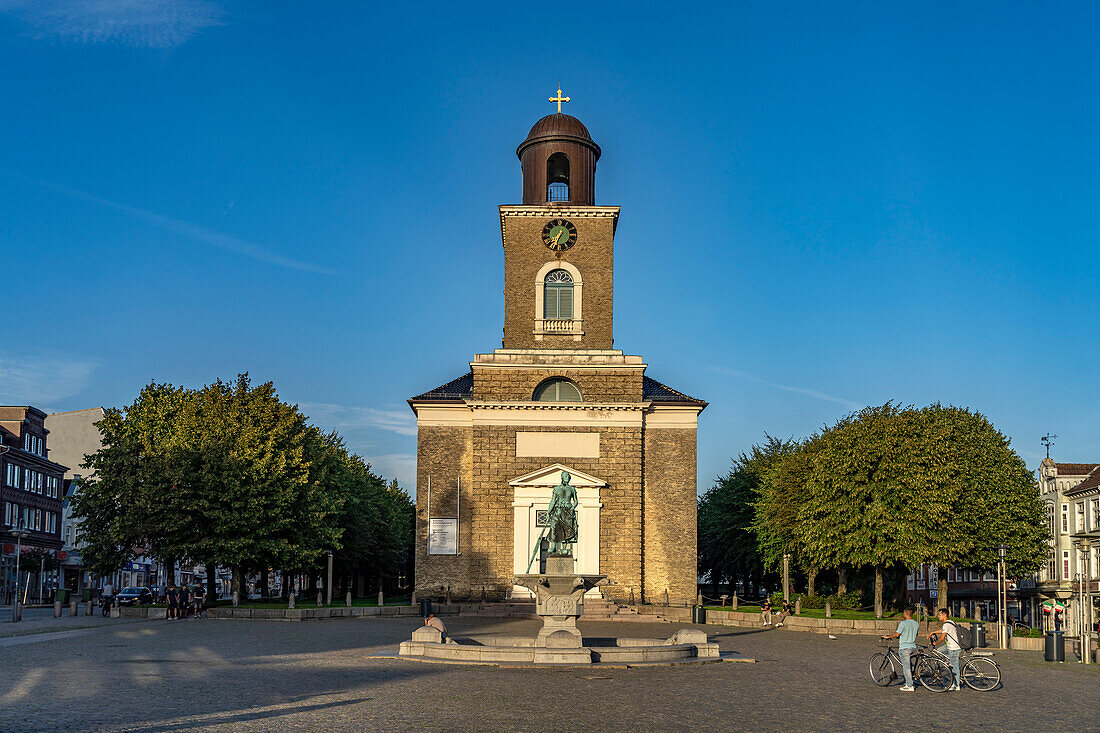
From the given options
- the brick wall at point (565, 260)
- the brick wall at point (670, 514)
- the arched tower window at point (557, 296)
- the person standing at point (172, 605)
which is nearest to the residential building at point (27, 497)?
the person standing at point (172, 605)

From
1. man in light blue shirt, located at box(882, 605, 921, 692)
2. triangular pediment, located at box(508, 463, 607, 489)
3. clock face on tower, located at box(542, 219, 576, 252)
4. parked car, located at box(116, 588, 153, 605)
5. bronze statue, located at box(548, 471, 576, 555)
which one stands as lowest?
parked car, located at box(116, 588, 153, 605)

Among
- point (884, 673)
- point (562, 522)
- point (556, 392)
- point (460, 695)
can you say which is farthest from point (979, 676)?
point (556, 392)

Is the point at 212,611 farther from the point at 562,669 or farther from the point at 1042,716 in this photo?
the point at 1042,716

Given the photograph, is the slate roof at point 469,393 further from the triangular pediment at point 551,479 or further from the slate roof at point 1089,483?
the slate roof at point 1089,483

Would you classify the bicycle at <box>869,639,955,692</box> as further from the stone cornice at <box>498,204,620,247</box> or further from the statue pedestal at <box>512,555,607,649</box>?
the stone cornice at <box>498,204,620,247</box>

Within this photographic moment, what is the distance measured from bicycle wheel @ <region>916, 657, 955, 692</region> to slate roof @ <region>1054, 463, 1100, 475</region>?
2421 inches

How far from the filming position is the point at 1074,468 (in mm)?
75125

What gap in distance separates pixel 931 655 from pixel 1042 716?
4.00 m

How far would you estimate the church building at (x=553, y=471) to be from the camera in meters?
50.0

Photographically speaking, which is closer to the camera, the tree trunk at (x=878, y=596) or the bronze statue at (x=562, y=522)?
the bronze statue at (x=562, y=522)

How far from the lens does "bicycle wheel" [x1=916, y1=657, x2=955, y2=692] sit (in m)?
20.2

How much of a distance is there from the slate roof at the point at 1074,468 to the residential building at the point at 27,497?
71228 millimetres

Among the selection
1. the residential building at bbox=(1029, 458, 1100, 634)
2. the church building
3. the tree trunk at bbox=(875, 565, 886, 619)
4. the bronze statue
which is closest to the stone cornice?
the church building

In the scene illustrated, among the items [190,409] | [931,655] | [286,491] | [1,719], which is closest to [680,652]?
[931,655]
